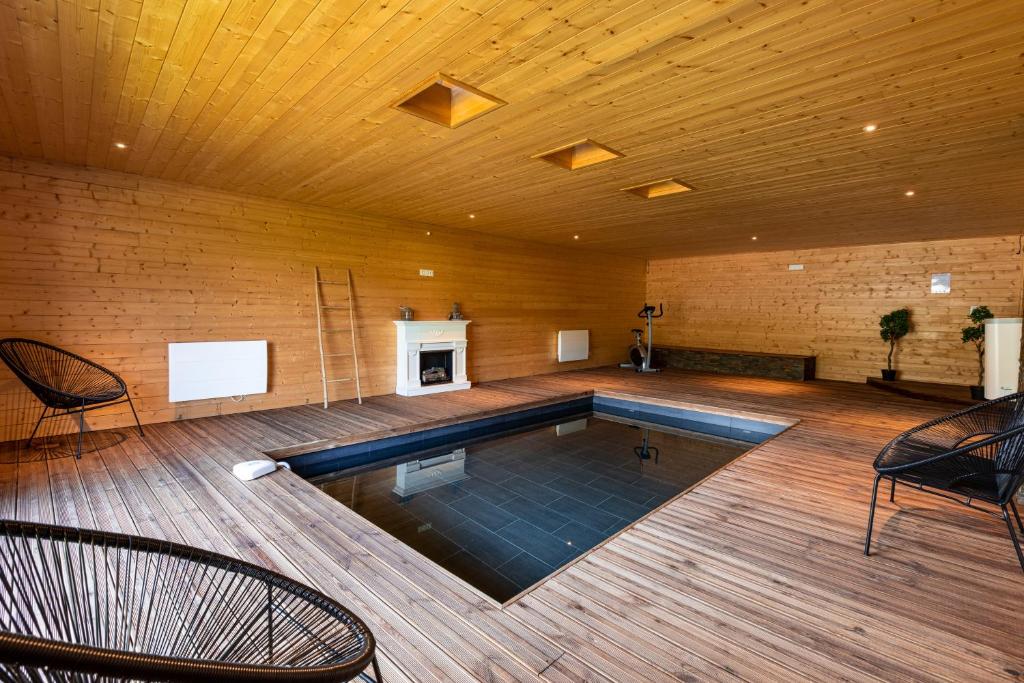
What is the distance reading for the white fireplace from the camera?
6715 mm

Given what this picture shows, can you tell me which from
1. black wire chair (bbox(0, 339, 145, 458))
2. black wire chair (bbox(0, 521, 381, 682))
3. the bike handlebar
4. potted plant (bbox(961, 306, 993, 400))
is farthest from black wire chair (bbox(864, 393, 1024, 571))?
the bike handlebar

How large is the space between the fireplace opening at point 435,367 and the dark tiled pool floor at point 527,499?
192 centimetres

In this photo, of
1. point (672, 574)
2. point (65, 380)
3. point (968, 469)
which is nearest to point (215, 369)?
point (65, 380)

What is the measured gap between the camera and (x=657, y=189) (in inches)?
201

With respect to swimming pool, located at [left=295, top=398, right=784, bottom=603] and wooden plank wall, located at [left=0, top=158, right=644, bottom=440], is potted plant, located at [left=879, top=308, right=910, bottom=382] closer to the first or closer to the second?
swimming pool, located at [left=295, top=398, right=784, bottom=603]

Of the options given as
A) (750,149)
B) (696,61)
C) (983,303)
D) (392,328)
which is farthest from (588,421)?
(983,303)

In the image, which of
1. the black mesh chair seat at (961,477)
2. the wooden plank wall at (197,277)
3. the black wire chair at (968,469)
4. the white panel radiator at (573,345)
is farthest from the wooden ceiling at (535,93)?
the white panel radiator at (573,345)

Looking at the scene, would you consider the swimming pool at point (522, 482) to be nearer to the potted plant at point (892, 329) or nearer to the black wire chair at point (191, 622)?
the black wire chair at point (191, 622)

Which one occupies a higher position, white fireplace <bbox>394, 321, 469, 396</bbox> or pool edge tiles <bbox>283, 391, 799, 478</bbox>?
white fireplace <bbox>394, 321, 469, 396</bbox>

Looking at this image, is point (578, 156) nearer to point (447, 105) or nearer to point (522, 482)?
point (447, 105)

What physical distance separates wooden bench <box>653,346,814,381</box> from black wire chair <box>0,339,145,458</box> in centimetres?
934

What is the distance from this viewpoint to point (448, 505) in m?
3.71

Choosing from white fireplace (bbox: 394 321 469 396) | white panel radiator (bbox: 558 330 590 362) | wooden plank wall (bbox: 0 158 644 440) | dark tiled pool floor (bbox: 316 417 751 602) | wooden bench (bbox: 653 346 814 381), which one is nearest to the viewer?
dark tiled pool floor (bbox: 316 417 751 602)

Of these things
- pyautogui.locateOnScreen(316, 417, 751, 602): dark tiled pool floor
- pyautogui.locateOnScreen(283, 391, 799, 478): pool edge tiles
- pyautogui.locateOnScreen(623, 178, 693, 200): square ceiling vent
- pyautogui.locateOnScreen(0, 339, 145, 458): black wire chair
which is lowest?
pyautogui.locateOnScreen(316, 417, 751, 602): dark tiled pool floor
